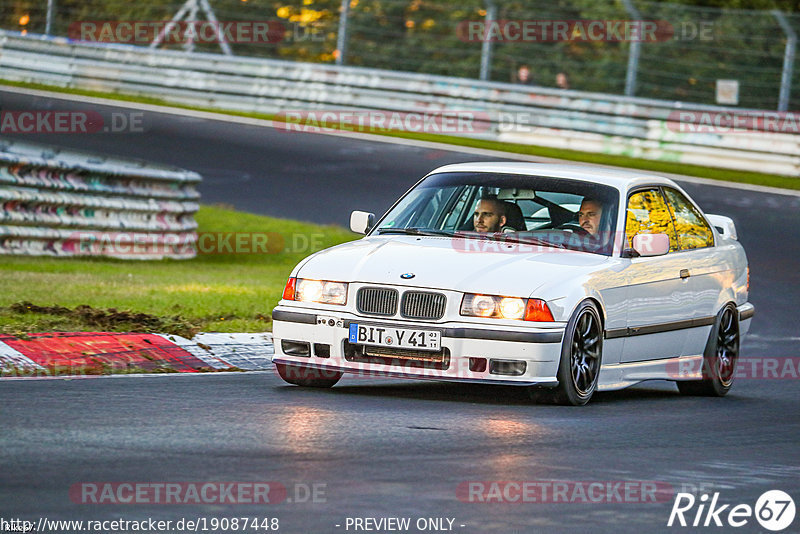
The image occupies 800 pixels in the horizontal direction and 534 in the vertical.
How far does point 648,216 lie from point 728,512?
4.42m

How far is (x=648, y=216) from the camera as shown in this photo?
10211 millimetres

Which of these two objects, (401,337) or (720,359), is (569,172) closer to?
(720,359)

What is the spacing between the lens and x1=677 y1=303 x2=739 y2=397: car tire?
34.7 feet

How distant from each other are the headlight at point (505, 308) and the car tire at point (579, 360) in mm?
204

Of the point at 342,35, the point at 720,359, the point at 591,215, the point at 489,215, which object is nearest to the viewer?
the point at 591,215

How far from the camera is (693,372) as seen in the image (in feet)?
34.2

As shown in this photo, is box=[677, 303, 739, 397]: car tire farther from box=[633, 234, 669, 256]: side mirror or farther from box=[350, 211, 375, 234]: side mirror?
box=[350, 211, 375, 234]: side mirror

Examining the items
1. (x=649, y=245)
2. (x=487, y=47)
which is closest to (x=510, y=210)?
(x=649, y=245)

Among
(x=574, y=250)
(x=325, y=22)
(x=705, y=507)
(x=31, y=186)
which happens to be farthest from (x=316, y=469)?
(x=325, y=22)

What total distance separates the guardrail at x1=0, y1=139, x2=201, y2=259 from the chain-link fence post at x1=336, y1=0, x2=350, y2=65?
11.0m

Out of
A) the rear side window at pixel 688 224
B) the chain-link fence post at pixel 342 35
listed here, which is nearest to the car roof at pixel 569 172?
the rear side window at pixel 688 224

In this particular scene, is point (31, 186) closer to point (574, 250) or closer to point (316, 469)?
point (574, 250)

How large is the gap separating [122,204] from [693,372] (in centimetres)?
831

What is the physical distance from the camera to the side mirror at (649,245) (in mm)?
9539
